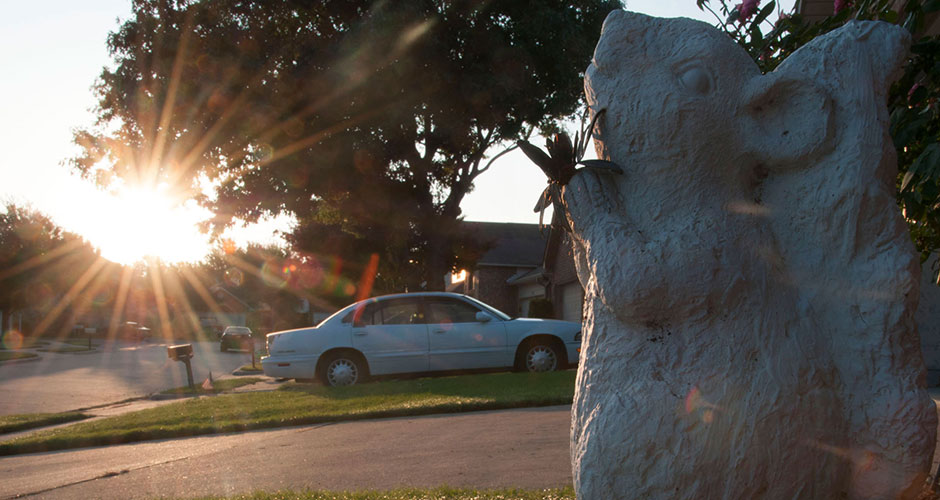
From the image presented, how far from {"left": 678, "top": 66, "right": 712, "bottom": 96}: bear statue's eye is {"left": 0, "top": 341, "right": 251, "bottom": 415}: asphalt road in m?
11.4

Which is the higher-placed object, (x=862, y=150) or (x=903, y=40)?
(x=903, y=40)

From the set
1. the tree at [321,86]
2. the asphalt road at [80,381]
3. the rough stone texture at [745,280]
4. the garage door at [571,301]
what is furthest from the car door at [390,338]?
the garage door at [571,301]

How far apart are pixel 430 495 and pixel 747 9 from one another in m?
2.99

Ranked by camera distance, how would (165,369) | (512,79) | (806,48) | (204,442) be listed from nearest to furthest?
1. (806,48)
2. (204,442)
3. (512,79)
4. (165,369)

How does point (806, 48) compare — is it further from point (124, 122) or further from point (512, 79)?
point (124, 122)

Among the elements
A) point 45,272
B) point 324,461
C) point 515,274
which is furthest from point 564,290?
point 45,272

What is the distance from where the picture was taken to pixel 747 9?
12.9 ft

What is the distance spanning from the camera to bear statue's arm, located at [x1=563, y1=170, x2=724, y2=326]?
6.99ft

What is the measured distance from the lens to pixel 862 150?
7.44ft

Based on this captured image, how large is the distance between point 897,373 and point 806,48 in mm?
1061

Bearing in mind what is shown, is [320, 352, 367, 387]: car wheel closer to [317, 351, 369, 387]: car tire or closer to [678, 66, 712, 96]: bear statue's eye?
[317, 351, 369, 387]: car tire

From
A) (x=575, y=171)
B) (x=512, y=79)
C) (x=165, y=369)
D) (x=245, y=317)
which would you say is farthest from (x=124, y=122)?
(x=245, y=317)

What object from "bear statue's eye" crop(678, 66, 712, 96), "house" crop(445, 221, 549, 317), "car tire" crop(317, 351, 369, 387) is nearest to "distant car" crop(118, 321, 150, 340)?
"house" crop(445, 221, 549, 317)

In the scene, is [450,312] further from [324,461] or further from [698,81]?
[698,81]
